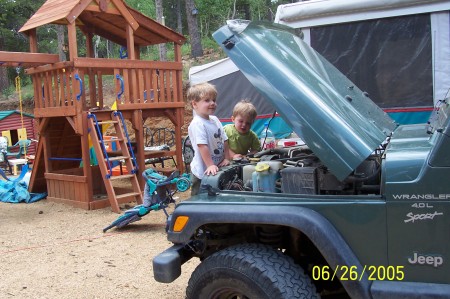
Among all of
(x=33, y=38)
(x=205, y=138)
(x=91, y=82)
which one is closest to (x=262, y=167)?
(x=205, y=138)

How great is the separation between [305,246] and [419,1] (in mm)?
5063

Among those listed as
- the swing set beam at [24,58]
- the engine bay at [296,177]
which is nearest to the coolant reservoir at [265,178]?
the engine bay at [296,177]

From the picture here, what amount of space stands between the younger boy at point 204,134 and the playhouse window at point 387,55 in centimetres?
362

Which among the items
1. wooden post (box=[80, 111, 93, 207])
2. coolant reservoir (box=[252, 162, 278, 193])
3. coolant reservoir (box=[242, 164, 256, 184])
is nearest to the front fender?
coolant reservoir (box=[252, 162, 278, 193])

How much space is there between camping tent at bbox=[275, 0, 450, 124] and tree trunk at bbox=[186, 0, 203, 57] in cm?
1532

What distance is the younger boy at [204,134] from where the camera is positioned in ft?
12.0

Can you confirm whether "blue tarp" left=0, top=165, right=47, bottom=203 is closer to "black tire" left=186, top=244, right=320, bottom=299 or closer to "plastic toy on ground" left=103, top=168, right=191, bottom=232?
"plastic toy on ground" left=103, top=168, right=191, bottom=232

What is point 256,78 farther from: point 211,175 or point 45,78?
point 45,78

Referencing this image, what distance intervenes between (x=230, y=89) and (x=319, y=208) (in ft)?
22.4

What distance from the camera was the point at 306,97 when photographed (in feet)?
7.45

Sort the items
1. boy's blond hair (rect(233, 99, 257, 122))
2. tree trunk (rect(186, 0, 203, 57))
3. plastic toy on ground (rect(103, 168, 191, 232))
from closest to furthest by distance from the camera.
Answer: boy's blond hair (rect(233, 99, 257, 122)), plastic toy on ground (rect(103, 168, 191, 232)), tree trunk (rect(186, 0, 203, 57))

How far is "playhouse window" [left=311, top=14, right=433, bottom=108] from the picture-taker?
6539 mm

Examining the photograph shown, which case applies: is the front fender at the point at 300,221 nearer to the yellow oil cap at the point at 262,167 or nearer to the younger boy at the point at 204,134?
the yellow oil cap at the point at 262,167

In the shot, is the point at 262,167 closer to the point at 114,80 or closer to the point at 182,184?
the point at 182,184
